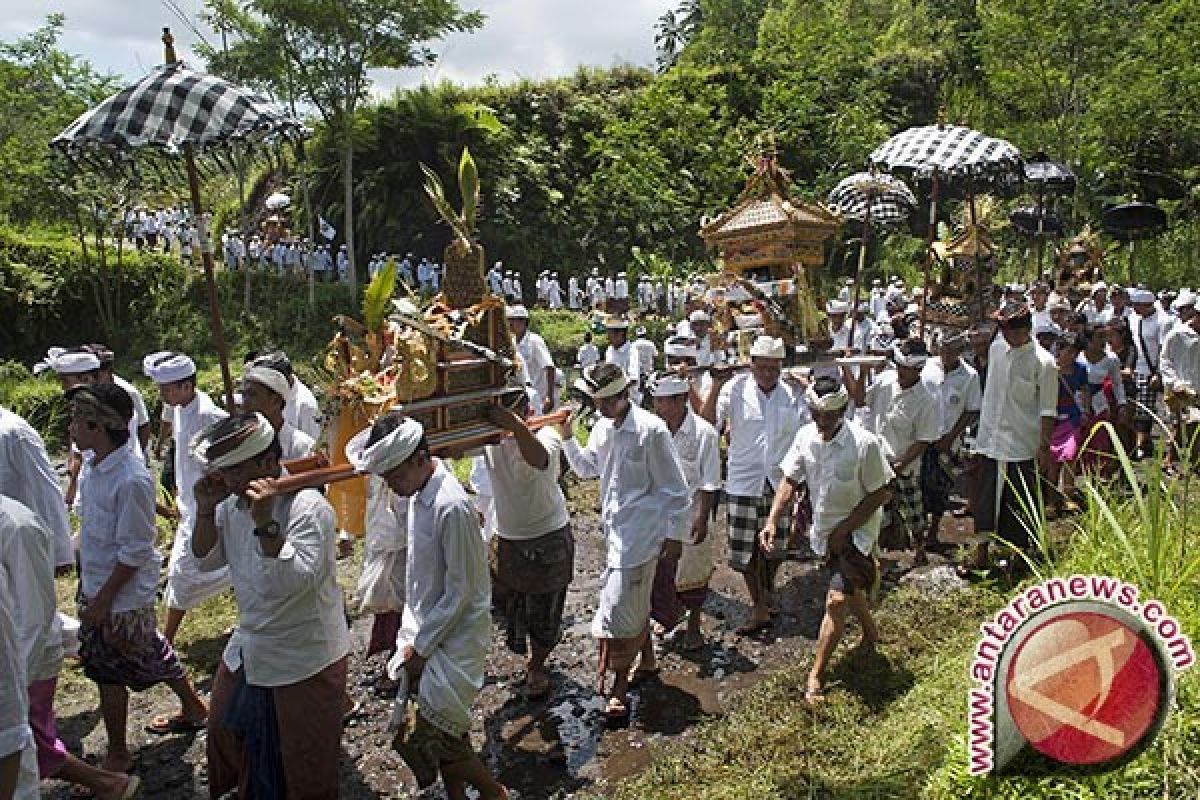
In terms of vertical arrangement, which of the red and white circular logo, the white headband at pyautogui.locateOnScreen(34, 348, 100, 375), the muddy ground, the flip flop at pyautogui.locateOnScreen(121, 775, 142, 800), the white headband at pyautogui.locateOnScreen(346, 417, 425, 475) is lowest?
the muddy ground

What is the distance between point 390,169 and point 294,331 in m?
6.70

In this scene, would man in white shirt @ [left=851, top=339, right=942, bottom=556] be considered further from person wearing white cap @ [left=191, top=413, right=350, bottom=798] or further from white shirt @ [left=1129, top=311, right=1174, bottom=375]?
person wearing white cap @ [left=191, top=413, right=350, bottom=798]

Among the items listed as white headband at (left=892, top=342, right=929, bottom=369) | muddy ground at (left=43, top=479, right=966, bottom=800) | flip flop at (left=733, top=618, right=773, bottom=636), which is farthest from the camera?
white headband at (left=892, top=342, right=929, bottom=369)

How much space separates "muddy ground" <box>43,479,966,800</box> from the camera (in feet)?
14.0

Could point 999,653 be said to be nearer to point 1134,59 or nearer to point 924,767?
point 924,767

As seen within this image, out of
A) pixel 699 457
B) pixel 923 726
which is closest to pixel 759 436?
pixel 699 457

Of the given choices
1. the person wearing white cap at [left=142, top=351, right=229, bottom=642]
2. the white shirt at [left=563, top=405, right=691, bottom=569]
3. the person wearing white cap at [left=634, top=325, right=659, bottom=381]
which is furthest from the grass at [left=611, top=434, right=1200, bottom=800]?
the person wearing white cap at [left=634, top=325, right=659, bottom=381]

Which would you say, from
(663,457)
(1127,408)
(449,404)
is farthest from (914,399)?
(449,404)

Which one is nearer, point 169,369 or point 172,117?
point 172,117

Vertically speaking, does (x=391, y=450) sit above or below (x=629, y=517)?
above

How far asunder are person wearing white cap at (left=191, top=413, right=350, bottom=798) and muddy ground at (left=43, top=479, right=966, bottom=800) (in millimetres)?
911

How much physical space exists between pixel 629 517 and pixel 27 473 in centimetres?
289

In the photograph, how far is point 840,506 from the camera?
15.3ft

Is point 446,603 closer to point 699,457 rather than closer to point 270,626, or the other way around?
point 270,626
